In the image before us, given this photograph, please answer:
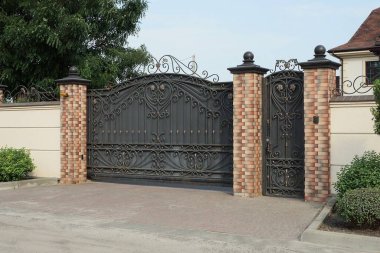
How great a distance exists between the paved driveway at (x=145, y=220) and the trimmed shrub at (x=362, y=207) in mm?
807

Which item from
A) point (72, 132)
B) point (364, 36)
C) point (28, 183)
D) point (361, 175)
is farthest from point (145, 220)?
point (364, 36)

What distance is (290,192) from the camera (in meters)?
10.4

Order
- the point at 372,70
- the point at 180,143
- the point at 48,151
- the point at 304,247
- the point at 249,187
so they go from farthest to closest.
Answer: the point at 372,70, the point at 48,151, the point at 180,143, the point at 249,187, the point at 304,247

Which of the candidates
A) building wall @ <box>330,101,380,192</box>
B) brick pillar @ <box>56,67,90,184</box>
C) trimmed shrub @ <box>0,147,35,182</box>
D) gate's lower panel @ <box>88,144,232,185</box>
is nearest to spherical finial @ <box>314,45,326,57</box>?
building wall @ <box>330,101,380,192</box>

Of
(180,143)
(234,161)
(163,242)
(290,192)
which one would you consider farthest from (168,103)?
(163,242)

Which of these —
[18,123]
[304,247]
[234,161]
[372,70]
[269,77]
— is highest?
[372,70]

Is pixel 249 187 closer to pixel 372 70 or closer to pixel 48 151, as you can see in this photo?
pixel 48 151

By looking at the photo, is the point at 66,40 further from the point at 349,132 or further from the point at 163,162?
the point at 349,132

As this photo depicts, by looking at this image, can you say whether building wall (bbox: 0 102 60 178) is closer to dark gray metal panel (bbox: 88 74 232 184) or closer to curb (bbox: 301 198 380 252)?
dark gray metal panel (bbox: 88 74 232 184)

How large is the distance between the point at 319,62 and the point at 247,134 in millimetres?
2063

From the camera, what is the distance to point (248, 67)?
10422mm

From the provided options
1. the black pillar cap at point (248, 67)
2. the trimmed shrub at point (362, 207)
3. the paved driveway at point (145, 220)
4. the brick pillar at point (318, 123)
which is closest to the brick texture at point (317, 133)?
the brick pillar at point (318, 123)

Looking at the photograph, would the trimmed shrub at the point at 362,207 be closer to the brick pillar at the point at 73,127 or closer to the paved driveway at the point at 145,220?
the paved driveway at the point at 145,220

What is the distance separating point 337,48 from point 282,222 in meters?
19.8
